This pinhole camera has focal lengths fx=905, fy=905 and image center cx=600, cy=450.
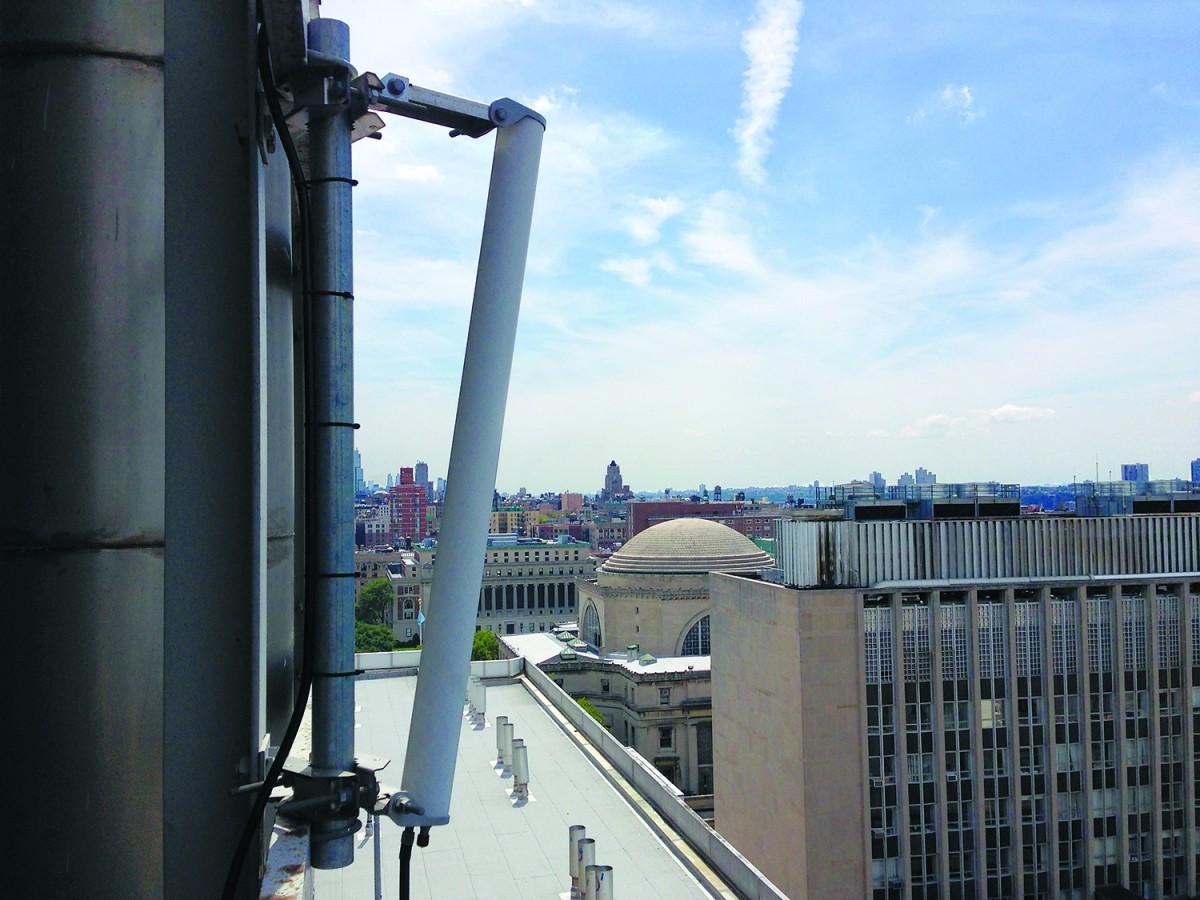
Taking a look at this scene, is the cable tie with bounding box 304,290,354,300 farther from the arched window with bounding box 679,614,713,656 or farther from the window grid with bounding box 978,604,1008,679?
the arched window with bounding box 679,614,713,656

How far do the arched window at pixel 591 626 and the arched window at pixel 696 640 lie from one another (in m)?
8.61

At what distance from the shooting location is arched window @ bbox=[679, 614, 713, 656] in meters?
70.1

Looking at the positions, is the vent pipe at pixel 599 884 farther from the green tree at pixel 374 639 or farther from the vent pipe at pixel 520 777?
the green tree at pixel 374 639

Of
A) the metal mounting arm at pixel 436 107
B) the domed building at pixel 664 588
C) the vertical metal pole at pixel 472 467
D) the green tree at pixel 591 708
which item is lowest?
the green tree at pixel 591 708

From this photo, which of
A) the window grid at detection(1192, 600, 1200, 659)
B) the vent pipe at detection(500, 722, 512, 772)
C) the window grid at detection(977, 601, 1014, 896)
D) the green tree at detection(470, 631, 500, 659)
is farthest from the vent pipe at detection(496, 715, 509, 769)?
the green tree at detection(470, 631, 500, 659)

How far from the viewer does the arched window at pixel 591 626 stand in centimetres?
7656

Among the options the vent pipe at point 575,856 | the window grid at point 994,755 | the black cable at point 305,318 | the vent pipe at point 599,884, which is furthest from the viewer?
the window grid at point 994,755

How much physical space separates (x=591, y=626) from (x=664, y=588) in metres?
10.7

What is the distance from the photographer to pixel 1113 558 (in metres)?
34.9

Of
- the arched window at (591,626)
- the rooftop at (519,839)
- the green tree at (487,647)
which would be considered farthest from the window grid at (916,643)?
the green tree at (487,647)

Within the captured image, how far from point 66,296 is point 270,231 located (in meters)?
1.70

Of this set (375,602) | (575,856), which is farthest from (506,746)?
(375,602)

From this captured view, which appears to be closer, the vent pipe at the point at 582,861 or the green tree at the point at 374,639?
the vent pipe at the point at 582,861

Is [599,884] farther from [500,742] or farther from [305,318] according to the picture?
[500,742]
